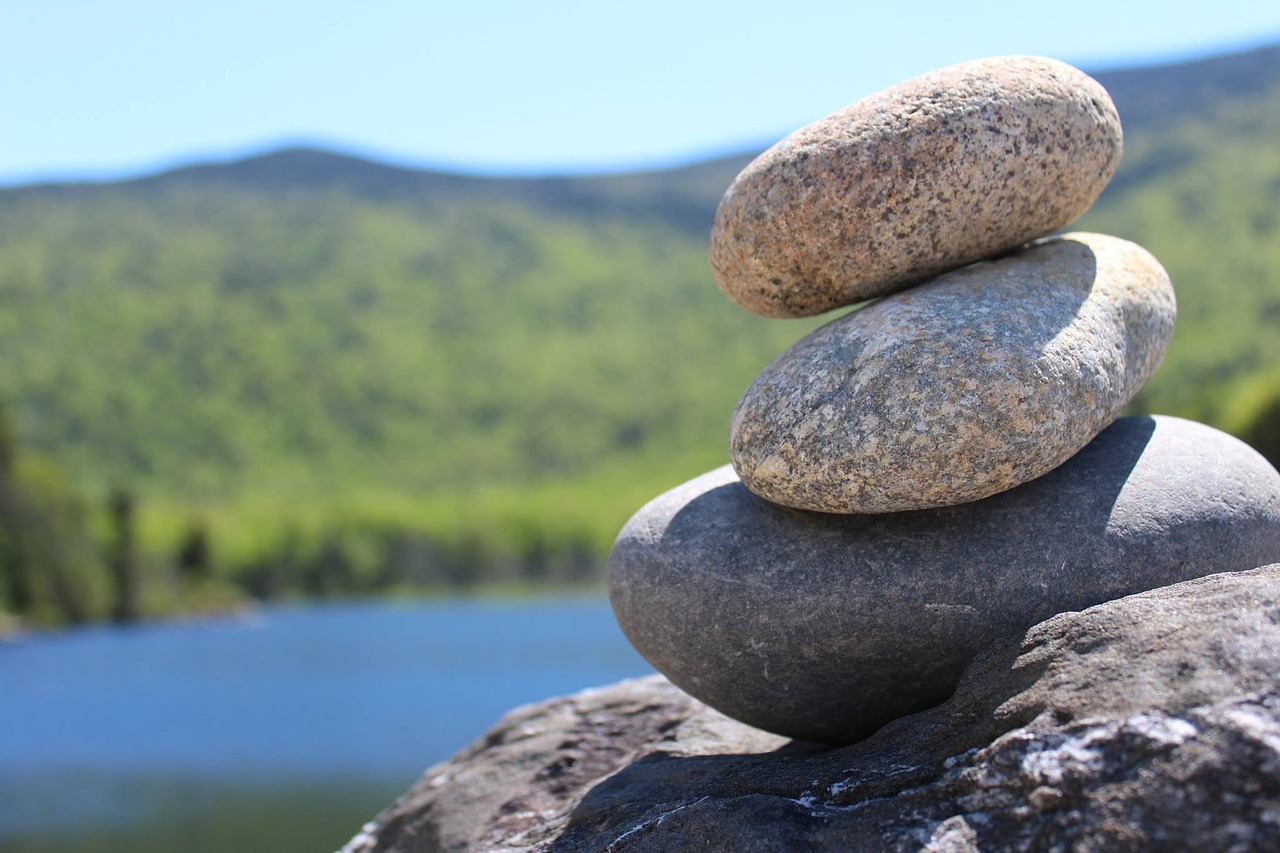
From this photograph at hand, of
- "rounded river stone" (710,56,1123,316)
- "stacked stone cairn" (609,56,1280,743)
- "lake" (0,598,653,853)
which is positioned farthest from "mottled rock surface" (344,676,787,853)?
"lake" (0,598,653,853)

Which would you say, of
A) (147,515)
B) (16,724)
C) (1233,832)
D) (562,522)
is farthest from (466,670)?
(562,522)

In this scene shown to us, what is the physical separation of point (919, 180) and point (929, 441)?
1.81 meters

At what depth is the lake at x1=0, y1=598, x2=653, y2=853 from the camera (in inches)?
1042

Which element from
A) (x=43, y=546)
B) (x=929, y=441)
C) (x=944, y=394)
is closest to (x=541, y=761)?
(x=929, y=441)

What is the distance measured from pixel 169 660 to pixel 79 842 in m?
51.1

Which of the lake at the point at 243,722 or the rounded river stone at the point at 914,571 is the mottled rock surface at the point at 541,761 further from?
the lake at the point at 243,722

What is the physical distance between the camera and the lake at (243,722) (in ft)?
86.8

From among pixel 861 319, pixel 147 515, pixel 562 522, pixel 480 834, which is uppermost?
pixel 861 319

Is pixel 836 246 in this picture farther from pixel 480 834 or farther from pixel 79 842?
pixel 79 842

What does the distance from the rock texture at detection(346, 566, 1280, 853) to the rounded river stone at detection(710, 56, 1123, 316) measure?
2.76 m

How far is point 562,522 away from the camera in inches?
6718

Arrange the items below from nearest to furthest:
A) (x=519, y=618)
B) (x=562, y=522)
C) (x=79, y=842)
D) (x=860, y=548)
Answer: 1. (x=860, y=548)
2. (x=79, y=842)
3. (x=519, y=618)
4. (x=562, y=522)

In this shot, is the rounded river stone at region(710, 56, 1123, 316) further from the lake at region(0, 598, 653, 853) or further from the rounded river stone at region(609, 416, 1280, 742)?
the lake at region(0, 598, 653, 853)

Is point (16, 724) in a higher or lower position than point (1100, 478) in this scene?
lower
